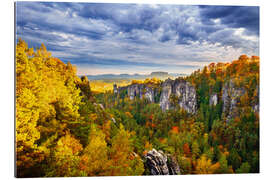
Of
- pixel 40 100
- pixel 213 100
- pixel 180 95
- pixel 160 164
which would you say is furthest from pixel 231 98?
pixel 40 100

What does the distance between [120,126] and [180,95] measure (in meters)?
1.69

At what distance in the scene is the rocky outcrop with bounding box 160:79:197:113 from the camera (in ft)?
18.4

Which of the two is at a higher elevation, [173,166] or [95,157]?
[95,157]

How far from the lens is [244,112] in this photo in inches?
213

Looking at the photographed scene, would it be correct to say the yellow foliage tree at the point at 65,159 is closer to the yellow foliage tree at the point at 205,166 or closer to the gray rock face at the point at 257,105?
the yellow foliage tree at the point at 205,166

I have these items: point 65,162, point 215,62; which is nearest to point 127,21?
point 215,62

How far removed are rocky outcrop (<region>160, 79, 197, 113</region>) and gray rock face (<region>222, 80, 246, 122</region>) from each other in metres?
0.73

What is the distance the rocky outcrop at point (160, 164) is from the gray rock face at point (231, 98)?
1.75 m

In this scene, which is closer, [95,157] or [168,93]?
[95,157]

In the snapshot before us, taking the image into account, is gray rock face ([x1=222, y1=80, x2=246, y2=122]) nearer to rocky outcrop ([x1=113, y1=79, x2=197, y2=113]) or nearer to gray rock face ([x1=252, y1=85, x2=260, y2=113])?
gray rock face ([x1=252, y1=85, x2=260, y2=113])

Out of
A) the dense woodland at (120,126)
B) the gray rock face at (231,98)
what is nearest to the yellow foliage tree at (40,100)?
the dense woodland at (120,126)

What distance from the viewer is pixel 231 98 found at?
5504 millimetres

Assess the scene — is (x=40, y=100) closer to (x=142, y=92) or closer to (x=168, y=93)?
(x=142, y=92)
